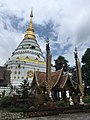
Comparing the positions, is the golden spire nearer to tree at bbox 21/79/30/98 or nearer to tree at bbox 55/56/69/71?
tree at bbox 55/56/69/71

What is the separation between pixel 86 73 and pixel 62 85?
13.0 meters

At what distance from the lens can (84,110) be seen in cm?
1447

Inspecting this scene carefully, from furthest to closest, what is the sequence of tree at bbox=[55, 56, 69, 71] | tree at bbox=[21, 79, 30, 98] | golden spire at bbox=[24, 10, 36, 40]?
golden spire at bbox=[24, 10, 36, 40] → tree at bbox=[55, 56, 69, 71] → tree at bbox=[21, 79, 30, 98]

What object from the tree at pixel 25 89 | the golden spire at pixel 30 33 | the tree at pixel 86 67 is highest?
the golden spire at pixel 30 33

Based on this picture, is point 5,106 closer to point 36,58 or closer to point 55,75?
point 55,75

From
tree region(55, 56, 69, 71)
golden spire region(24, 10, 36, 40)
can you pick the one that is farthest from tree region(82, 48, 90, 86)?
golden spire region(24, 10, 36, 40)

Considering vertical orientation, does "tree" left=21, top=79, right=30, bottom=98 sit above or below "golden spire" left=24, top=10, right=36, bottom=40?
below

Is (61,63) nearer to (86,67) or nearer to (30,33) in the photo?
(86,67)

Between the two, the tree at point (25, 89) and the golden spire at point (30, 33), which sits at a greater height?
the golden spire at point (30, 33)

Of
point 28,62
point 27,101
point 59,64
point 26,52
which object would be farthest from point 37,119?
point 26,52

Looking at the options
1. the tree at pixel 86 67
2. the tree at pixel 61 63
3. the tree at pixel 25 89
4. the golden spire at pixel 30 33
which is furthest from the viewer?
the golden spire at pixel 30 33

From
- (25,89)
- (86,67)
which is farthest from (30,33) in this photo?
(25,89)

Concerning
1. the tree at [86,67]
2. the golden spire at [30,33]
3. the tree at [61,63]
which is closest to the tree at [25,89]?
the tree at [86,67]

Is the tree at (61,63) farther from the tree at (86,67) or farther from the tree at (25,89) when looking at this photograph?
the tree at (25,89)
